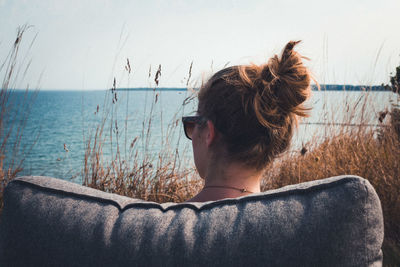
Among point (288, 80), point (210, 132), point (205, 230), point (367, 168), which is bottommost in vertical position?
point (367, 168)

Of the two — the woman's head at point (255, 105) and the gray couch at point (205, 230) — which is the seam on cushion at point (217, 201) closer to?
the gray couch at point (205, 230)

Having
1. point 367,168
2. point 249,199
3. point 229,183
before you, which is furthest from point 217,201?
point 367,168

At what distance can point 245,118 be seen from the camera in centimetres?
113

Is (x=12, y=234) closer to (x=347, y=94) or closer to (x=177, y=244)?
(x=177, y=244)

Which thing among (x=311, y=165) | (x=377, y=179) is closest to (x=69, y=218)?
(x=377, y=179)

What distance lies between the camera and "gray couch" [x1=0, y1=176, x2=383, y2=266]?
2.29ft

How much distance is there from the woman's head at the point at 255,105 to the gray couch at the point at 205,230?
0.38 m

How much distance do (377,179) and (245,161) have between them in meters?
2.18

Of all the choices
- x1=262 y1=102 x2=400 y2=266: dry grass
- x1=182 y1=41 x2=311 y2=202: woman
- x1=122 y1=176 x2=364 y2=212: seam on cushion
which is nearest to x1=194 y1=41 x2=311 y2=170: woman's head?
x1=182 y1=41 x2=311 y2=202: woman

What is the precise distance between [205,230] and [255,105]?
51cm

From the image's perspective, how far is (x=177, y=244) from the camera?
707 millimetres

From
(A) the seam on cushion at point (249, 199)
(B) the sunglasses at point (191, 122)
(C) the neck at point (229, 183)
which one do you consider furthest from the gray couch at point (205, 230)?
(B) the sunglasses at point (191, 122)

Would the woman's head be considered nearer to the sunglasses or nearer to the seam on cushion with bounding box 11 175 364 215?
the sunglasses

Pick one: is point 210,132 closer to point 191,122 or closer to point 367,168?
point 191,122
